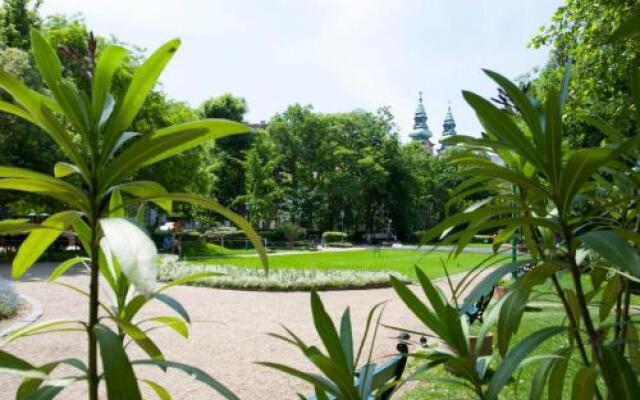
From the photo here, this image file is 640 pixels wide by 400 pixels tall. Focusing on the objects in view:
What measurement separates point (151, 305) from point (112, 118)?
9977 mm

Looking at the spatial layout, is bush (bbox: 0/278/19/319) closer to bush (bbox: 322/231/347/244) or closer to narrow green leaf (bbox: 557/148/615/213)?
narrow green leaf (bbox: 557/148/615/213)

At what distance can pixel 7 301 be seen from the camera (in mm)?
8805

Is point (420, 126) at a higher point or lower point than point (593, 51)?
higher

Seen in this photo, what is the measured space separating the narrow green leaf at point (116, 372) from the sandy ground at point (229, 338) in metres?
1.17

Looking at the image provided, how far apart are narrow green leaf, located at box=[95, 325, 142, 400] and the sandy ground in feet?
3.85

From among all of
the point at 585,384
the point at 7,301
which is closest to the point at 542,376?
the point at 585,384

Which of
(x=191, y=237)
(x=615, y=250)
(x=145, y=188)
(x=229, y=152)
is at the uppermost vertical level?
(x=229, y=152)

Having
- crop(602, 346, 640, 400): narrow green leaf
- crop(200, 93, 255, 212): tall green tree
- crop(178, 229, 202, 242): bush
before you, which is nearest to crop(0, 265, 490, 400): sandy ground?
crop(602, 346, 640, 400): narrow green leaf

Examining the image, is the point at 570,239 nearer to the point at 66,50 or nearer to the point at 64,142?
the point at 64,142

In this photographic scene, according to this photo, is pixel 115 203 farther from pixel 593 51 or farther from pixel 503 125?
pixel 593 51

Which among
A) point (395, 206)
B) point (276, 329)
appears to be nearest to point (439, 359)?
point (276, 329)

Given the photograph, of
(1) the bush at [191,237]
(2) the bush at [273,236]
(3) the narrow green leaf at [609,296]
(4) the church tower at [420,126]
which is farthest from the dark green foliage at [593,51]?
(4) the church tower at [420,126]

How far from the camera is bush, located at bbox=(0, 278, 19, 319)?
8.53 meters

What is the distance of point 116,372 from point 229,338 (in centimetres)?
716
